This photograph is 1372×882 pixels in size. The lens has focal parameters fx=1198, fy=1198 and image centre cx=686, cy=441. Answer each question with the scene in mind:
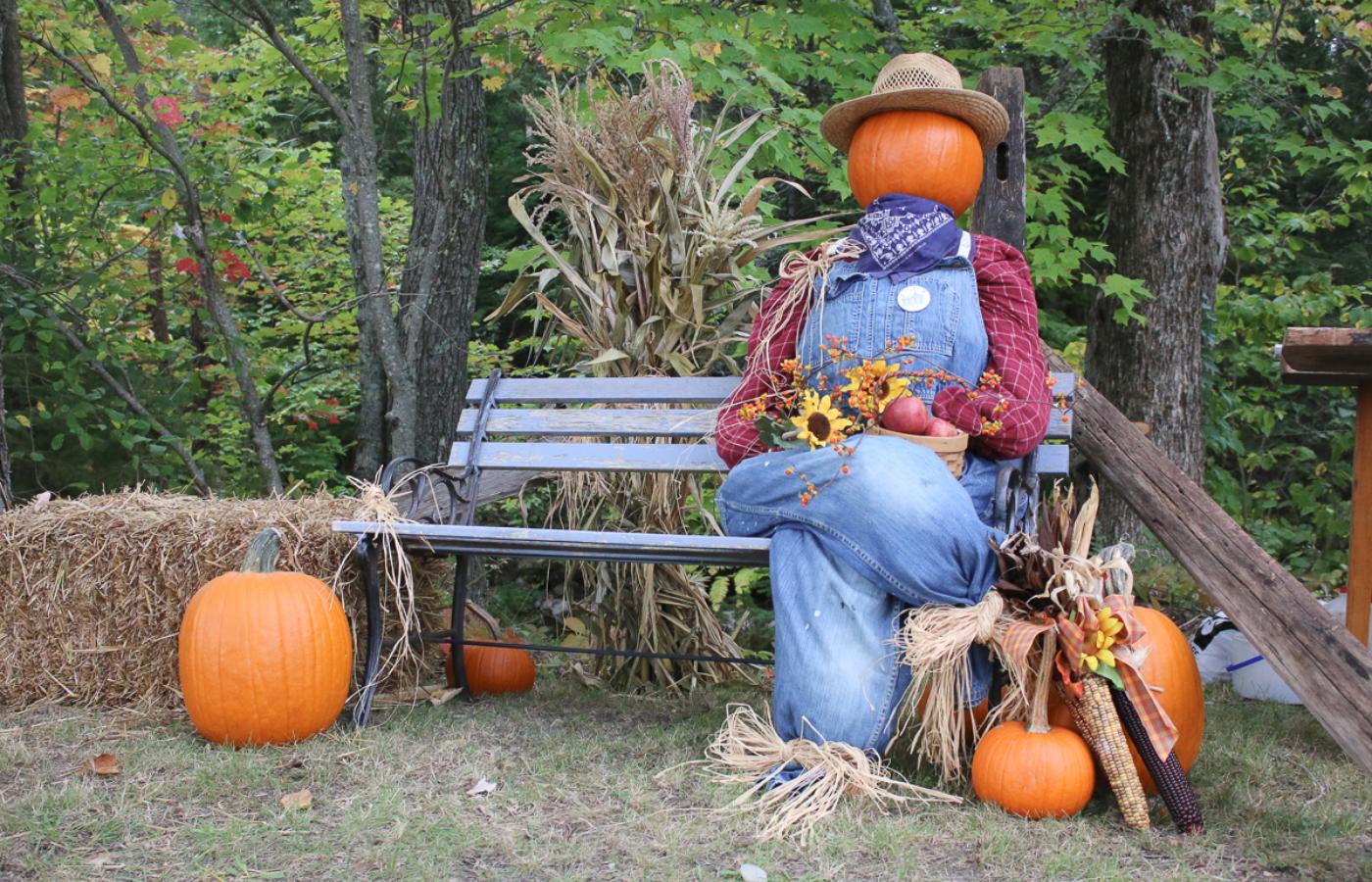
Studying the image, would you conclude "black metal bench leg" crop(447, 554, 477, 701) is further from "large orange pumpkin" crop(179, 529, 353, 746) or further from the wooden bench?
"large orange pumpkin" crop(179, 529, 353, 746)

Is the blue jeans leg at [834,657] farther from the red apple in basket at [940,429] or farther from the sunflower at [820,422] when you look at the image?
the red apple in basket at [940,429]

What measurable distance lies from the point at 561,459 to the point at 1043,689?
68.1 inches

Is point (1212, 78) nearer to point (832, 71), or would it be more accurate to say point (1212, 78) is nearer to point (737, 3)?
point (832, 71)

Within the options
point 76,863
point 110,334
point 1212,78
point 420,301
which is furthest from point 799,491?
point 110,334

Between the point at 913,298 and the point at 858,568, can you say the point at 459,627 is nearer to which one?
the point at 858,568

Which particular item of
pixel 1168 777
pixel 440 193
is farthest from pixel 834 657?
pixel 440 193

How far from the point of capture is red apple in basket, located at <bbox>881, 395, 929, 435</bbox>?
9.32 ft

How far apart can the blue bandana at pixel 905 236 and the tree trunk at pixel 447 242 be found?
7.98ft

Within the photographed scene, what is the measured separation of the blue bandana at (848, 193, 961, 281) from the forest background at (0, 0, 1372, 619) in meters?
0.75

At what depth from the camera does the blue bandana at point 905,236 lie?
313cm

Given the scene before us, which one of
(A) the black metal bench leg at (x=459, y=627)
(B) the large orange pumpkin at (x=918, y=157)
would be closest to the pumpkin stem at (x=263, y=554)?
(A) the black metal bench leg at (x=459, y=627)

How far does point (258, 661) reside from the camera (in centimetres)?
302

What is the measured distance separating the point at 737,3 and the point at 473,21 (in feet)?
4.27

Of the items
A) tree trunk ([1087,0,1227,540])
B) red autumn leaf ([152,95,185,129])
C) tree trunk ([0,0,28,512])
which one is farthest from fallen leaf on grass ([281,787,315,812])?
red autumn leaf ([152,95,185,129])
